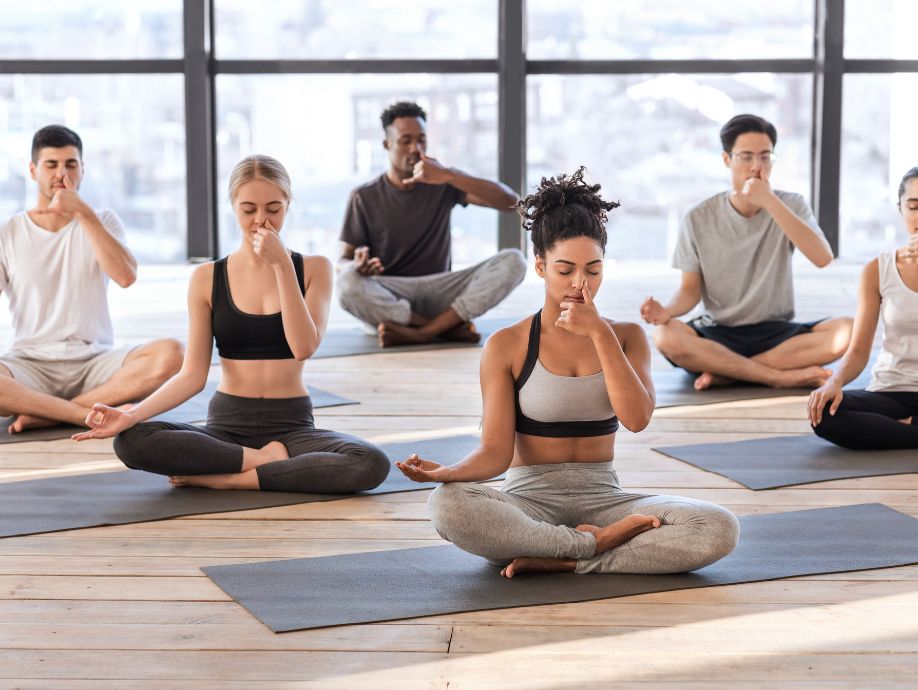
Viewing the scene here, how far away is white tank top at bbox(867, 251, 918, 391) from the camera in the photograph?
11.3 feet

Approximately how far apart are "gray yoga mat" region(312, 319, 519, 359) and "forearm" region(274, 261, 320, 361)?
1937 millimetres

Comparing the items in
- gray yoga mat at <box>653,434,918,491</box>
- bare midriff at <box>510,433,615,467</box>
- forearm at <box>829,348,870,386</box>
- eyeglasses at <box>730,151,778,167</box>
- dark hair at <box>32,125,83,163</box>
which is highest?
dark hair at <box>32,125,83,163</box>

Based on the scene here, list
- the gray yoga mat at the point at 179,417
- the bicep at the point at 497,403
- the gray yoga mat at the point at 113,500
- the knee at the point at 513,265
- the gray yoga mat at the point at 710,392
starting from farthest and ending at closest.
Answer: the knee at the point at 513,265 → the gray yoga mat at the point at 710,392 → the gray yoga mat at the point at 179,417 → the gray yoga mat at the point at 113,500 → the bicep at the point at 497,403

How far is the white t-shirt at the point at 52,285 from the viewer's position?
12.5 ft

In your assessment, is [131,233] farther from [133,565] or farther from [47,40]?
[133,565]

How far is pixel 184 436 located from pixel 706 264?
2.11 metres

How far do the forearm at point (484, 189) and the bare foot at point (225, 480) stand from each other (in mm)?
2399

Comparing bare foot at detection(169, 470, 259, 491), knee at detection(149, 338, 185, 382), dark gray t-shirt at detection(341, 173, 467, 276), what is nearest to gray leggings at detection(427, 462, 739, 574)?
bare foot at detection(169, 470, 259, 491)

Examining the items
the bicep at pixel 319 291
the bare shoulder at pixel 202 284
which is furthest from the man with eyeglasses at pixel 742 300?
the bare shoulder at pixel 202 284

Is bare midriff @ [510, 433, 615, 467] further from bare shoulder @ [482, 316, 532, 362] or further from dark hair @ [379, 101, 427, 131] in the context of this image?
dark hair @ [379, 101, 427, 131]

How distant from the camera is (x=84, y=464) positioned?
11.0ft

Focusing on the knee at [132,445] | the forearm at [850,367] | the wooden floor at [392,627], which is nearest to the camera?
the wooden floor at [392,627]

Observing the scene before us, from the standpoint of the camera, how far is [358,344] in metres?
5.33

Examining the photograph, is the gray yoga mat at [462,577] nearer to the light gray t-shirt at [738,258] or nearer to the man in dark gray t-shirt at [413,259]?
the light gray t-shirt at [738,258]
